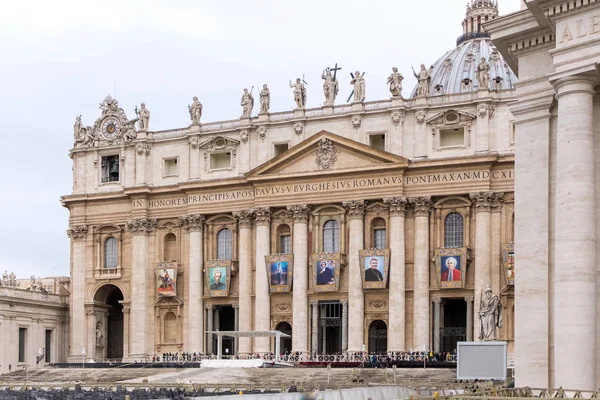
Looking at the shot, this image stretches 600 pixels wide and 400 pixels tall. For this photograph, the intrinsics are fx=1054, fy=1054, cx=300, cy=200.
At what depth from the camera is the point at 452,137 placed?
70188mm

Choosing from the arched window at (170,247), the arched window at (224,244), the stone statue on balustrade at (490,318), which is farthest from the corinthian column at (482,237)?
the arched window at (170,247)

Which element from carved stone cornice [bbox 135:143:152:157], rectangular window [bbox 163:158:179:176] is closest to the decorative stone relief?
rectangular window [bbox 163:158:179:176]

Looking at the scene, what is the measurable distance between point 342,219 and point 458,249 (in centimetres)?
859

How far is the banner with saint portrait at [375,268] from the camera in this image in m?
69.4

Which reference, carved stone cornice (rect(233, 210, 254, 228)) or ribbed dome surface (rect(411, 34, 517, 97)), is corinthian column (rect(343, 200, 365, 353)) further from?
ribbed dome surface (rect(411, 34, 517, 97))

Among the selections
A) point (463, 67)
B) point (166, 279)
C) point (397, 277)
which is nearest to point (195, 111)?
point (166, 279)

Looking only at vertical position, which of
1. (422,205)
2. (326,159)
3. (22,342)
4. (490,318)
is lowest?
(22,342)

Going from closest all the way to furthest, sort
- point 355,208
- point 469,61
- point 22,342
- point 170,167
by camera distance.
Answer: point 355,208 < point 170,167 < point 22,342 < point 469,61

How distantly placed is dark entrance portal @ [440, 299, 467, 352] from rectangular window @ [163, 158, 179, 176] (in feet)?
75.0

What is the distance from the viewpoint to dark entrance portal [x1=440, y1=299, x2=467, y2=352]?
69.9 meters

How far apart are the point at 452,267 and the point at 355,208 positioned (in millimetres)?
7827

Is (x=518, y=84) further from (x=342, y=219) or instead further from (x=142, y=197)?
(x=142, y=197)

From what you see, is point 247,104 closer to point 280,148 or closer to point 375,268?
point 280,148

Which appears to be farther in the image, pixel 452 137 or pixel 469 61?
pixel 469 61
